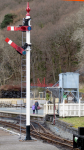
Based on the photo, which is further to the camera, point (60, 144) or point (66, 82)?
point (66, 82)

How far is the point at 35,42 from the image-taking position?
196 feet

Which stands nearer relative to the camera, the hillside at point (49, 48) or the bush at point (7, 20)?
A: the hillside at point (49, 48)

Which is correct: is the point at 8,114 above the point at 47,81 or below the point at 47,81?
below

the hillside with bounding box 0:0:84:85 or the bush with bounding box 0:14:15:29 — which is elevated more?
the bush with bounding box 0:14:15:29

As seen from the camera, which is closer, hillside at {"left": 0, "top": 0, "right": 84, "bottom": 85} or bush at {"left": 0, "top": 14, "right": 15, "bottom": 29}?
hillside at {"left": 0, "top": 0, "right": 84, "bottom": 85}

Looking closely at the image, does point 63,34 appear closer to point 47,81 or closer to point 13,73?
point 47,81

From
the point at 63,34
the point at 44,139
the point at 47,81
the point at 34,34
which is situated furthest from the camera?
the point at 34,34

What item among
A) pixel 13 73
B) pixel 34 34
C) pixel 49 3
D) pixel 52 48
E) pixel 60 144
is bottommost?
pixel 60 144

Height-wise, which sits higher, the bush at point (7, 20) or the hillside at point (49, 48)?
the bush at point (7, 20)

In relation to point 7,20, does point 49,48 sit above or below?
below

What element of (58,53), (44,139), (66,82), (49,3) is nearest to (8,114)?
(66,82)

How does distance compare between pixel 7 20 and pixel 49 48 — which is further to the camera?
pixel 7 20

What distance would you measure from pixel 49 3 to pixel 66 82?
5009cm

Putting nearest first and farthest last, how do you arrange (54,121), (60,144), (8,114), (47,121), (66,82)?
(60,144)
(54,121)
(47,121)
(66,82)
(8,114)
